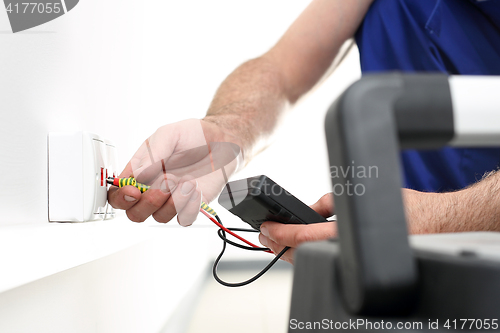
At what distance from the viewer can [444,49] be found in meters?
0.73

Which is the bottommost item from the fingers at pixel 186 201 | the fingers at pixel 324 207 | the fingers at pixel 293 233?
the fingers at pixel 186 201

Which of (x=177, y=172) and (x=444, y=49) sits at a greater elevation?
(x=444, y=49)

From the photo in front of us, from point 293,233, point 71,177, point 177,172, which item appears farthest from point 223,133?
point 293,233

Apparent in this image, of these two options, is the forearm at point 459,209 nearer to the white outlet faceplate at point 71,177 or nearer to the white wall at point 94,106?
the white wall at point 94,106

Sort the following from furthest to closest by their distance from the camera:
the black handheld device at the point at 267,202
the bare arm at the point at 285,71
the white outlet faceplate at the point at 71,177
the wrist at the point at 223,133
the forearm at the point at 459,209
A: the bare arm at the point at 285,71 < the wrist at the point at 223,133 < the white outlet faceplate at the point at 71,177 < the black handheld device at the point at 267,202 < the forearm at the point at 459,209

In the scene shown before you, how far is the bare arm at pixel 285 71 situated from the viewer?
0.84 m

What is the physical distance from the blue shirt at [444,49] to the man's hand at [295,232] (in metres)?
0.37

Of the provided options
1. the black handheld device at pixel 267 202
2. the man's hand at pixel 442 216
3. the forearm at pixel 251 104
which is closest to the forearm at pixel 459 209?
the man's hand at pixel 442 216

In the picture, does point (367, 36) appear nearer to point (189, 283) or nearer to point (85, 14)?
point (85, 14)

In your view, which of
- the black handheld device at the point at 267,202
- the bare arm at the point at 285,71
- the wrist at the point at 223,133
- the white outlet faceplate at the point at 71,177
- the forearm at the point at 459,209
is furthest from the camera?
the bare arm at the point at 285,71

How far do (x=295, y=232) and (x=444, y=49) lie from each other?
0.56 m

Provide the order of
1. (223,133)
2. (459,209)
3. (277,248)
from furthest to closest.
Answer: (223,133), (277,248), (459,209)

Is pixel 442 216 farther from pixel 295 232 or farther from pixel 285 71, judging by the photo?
pixel 285 71

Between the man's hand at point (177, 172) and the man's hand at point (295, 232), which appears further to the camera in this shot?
the man's hand at point (177, 172)
